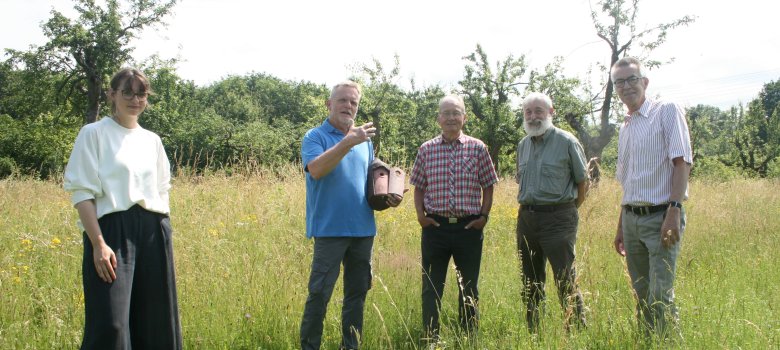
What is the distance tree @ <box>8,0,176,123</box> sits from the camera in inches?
951

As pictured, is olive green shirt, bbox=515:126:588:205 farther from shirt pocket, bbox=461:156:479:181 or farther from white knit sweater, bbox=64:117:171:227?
white knit sweater, bbox=64:117:171:227

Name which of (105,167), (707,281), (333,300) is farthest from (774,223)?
(105,167)

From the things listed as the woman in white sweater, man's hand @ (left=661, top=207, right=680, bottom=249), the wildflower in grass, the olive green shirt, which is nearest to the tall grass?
the wildflower in grass

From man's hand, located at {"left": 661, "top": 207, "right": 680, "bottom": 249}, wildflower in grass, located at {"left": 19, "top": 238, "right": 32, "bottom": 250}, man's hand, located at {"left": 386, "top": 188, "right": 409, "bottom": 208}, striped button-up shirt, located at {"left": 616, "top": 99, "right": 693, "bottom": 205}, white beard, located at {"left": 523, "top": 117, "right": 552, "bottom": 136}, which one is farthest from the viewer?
wildflower in grass, located at {"left": 19, "top": 238, "right": 32, "bottom": 250}

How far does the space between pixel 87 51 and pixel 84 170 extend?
2551cm

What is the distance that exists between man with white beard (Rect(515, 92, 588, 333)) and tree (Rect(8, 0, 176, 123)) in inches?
955

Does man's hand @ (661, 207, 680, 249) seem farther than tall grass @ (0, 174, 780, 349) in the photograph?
No

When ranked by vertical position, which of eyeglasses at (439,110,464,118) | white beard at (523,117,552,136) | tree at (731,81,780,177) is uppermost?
tree at (731,81,780,177)

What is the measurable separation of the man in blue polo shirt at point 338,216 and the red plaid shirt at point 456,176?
47 centimetres

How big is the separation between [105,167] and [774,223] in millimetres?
8152

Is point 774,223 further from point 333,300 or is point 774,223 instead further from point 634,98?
point 333,300

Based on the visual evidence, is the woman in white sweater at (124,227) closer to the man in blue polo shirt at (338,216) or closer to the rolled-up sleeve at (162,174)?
the rolled-up sleeve at (162,174)

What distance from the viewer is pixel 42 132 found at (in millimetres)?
25812

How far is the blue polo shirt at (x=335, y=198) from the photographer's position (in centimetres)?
332
